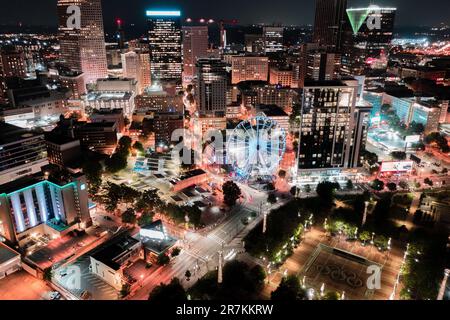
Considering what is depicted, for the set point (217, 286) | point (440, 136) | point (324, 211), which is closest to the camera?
point (217, 286)

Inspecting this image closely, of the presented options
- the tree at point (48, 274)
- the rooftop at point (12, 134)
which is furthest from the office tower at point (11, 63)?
the tree at point (48, 274)

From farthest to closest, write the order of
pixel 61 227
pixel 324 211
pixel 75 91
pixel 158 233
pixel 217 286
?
pixel 75 91 < pixel 324 211 < pixel 61 227 < pixel 158 233 < pixel 217 286

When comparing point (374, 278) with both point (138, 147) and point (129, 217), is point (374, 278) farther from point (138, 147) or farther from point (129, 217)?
point (138, 147)

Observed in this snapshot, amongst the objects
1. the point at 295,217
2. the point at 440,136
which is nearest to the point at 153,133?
the point at 295,217

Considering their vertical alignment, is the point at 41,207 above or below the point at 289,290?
above

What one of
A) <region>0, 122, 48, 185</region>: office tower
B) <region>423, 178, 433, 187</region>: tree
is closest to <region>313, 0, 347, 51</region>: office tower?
<region>423, 178, 433, 187</region>: tree

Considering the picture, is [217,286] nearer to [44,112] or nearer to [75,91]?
[44,112]

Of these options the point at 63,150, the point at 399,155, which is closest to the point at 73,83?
the point at 63,150
